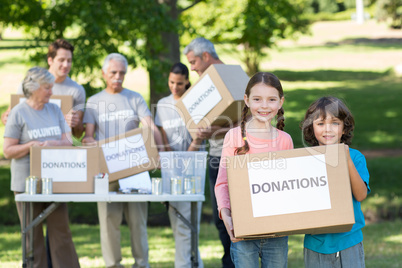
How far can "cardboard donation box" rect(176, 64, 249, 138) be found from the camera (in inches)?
167

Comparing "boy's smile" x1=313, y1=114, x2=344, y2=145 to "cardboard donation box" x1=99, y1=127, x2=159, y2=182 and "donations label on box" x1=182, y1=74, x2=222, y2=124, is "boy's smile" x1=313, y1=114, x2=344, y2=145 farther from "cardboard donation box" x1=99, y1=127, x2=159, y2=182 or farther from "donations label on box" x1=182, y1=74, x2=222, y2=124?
"cardboard donation box" x1=99, y1=127, x2=159, y2=182

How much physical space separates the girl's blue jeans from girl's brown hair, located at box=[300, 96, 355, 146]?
2.07 feet

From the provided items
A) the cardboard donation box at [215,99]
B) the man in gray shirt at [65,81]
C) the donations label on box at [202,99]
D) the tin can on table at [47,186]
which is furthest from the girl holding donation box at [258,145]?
the man in gray shirt at [65,81]

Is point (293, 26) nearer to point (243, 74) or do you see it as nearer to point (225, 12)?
point (225, 12)

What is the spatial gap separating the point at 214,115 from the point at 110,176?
103cm

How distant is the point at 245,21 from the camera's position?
12711 mm

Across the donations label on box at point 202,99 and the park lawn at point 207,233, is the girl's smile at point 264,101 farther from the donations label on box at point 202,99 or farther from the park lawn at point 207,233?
the park lawn at point 207,233

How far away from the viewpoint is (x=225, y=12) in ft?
54.2

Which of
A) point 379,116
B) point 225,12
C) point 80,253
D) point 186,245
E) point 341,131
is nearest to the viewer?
point 341,131

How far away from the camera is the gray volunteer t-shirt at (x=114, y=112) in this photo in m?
5.04

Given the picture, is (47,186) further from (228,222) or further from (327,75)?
(327,75)

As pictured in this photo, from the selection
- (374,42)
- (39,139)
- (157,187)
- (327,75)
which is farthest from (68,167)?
(374,42)

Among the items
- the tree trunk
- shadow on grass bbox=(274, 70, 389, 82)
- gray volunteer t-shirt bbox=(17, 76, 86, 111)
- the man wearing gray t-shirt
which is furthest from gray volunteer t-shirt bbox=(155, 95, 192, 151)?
shadow on grass bbox=(274, 70, 389, 82)

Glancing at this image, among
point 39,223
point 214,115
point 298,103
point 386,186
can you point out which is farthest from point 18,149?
point 298,103
